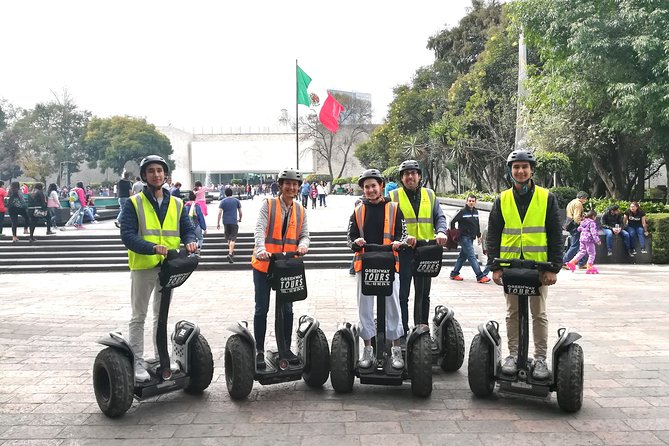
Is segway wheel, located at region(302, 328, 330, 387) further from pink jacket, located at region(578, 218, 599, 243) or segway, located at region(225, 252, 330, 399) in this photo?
pink jacket, located at region(578, 218, 599, 243)

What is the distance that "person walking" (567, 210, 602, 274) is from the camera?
11211 millimetres

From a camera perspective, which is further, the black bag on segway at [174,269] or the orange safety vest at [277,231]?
the orange safety vest at [277,231]

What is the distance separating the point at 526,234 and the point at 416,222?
1.15m

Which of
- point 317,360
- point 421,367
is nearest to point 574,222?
point 421,367

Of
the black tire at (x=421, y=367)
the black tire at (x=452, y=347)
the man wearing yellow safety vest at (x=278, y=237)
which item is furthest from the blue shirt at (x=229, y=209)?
the black tire at (x=421, y=367)

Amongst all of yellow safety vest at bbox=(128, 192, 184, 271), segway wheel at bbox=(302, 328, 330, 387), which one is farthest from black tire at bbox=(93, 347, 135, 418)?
segway wheel at bbox=(302, 328, 330, 387)

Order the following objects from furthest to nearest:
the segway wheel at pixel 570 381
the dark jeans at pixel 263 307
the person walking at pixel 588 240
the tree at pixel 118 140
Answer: the tree at pixel 118 140
the person walking at pixel 588 240
the dark jeans at pixel 263 307
the segway wheel at pixel 570 381

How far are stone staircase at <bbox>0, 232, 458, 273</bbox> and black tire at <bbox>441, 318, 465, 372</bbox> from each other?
7408 millimetres

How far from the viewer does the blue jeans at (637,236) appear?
489 inches

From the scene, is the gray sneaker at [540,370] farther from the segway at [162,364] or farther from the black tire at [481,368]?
the segway at [162,364]

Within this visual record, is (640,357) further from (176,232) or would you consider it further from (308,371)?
(176,232)

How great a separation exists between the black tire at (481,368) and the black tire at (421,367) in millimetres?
324

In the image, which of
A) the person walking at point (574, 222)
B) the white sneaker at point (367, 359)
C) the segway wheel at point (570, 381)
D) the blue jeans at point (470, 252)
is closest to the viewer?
the segway wheel at point (570, 381)

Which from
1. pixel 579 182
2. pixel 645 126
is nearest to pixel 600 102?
pixel 645 126
